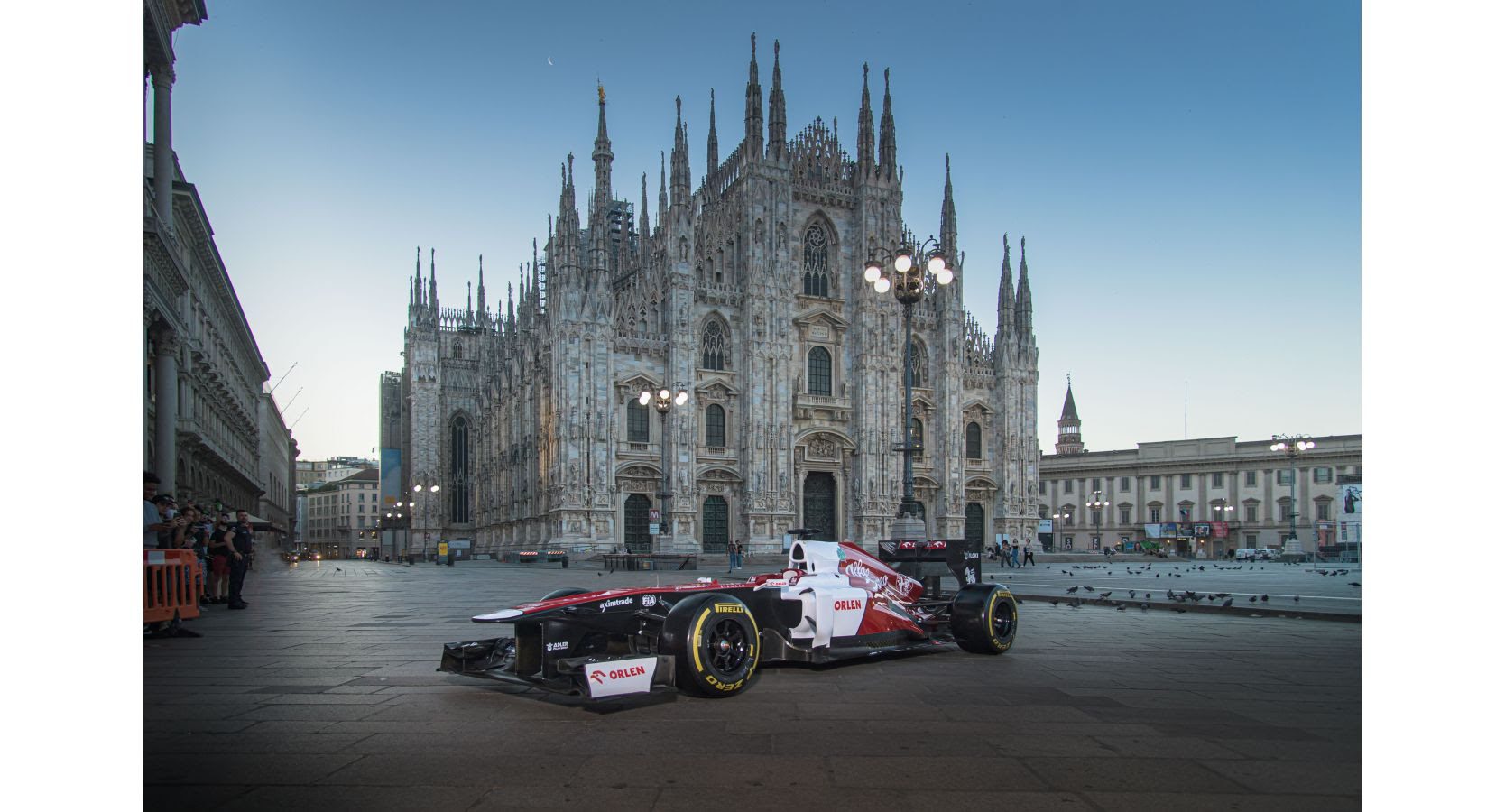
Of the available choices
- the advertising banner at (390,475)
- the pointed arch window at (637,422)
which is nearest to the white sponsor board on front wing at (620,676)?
the pointed arch window at (637,422)

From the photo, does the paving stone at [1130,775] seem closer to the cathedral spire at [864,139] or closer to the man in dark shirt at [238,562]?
the man in dark shirt at [238,562]

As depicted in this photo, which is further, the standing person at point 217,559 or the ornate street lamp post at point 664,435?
the ornate street lamp post at point 664,435

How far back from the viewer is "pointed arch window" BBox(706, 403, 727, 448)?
49.5 meters

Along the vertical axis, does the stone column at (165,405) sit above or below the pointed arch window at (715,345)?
below

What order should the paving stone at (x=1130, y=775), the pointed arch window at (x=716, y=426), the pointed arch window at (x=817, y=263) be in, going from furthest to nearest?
the pointed arch window at (x=817, y=263) < the pointed arch window at (x=716, y=426) < the paving stone at (x=1130, y=775)

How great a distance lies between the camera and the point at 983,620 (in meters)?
9.27

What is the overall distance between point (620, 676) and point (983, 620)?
4291 mm

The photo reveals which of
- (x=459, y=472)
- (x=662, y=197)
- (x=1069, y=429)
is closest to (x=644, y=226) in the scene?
(x=662, y=197)

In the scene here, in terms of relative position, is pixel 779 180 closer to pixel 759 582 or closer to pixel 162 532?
pixel 162 532

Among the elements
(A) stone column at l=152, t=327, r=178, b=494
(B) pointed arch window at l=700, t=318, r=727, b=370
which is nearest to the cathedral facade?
(B) pointed arch window at l=700, t=318, r=727, b=370

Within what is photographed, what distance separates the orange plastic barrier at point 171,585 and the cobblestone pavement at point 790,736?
6.72 ft

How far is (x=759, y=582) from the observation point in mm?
8492

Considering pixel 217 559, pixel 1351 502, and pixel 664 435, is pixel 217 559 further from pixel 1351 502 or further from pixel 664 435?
pixel 1351 502

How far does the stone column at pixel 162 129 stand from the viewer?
16422mm
